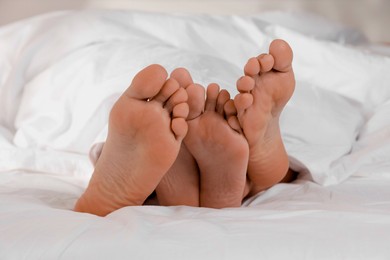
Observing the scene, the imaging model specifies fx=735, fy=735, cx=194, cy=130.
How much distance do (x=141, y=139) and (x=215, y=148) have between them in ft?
0.36

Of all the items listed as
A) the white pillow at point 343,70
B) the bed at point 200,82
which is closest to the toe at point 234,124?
the bed at point 200,82

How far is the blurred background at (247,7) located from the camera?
244cm

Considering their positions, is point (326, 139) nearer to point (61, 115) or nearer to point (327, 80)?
point (327, 80)

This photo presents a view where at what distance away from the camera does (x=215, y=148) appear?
1.03m

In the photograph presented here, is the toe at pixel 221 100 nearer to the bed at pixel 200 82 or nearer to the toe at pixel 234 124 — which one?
the toe at pixel 234 124

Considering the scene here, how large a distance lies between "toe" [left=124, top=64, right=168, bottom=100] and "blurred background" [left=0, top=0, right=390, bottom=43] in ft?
5.17

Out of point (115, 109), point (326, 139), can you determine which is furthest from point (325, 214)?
point (326, 139)

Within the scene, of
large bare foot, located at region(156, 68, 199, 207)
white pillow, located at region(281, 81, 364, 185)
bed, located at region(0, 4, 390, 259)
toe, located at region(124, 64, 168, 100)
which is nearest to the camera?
bed, located at region(0, 4, 390, 259)

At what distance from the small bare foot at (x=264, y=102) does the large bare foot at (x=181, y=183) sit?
9 centimetres

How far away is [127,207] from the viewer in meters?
0.97

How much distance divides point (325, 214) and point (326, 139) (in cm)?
42

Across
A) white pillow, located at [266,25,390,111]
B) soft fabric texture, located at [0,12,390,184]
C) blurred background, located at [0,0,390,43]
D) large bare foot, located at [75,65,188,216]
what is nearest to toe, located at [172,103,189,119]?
large bare foot, located at [75,65,188,216]

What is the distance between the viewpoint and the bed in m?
0.84

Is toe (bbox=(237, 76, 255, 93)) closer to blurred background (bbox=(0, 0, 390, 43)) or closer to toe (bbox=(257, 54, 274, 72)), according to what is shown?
toe (bbox=(257, 54, 274, 72))
